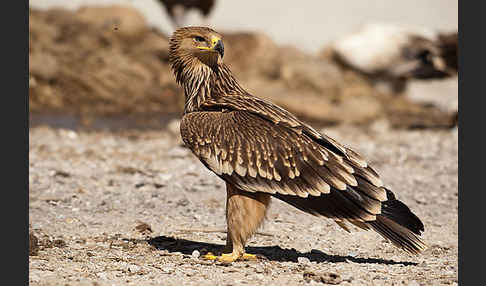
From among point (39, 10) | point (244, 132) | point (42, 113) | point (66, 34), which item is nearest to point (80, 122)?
point (42, 113)

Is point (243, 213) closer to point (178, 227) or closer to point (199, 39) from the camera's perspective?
point (199, 39)

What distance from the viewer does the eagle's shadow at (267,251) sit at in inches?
287

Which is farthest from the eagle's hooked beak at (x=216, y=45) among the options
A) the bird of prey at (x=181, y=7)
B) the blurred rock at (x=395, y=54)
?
the bird of prey at (x=181, y=7)

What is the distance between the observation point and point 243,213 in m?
6.84

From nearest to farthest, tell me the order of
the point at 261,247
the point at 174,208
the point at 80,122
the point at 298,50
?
1. the point at 261,247
2. the point at 174,208
3. the point at 80,122
4. the point at 298,50

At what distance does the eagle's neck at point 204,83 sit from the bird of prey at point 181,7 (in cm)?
1487

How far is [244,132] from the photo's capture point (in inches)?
268

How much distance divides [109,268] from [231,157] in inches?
57.1

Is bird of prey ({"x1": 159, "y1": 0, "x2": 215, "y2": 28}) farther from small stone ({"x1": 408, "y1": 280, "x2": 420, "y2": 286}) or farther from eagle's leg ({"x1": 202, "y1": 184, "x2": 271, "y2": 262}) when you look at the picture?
small stone ({"x1": 408, "y1": 280, "x2": 420, "y2": 286})

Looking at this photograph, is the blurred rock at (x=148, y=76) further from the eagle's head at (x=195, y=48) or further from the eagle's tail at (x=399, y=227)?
the eagle's tail at (x=399, y=227)

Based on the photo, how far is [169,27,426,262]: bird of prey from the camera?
6.61m

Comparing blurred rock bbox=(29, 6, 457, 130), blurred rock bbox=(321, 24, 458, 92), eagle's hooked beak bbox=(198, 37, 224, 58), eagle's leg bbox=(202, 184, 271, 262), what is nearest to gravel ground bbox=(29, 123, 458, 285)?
eagle's leg bbox=(202, 184, 271, 262)

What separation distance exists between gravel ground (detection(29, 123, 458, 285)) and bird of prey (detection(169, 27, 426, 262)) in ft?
1.38

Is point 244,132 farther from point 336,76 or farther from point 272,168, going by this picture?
point 336,76
